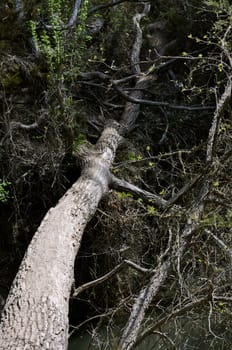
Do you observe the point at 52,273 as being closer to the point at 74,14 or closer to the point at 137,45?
the point at 74,14

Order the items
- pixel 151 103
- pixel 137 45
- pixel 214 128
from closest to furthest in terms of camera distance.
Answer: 1. pixel 214 128
2. pixel 151 103
3. pixel 137 45

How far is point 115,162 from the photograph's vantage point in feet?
16.9

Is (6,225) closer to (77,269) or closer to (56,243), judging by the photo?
(77,269)

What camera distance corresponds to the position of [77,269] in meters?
4.92

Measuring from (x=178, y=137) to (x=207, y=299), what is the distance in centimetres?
286

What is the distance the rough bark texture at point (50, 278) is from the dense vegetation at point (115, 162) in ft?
1.48

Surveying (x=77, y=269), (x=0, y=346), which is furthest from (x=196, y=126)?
(x=0, y=346)

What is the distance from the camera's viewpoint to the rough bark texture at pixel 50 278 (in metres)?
2.58

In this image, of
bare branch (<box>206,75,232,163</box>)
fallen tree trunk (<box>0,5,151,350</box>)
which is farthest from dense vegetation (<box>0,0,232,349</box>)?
fallen tree trunk (<box>0,5,151,350</box>)

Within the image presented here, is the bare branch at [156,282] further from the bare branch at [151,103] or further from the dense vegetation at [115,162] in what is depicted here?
the bare branch at [151,103]

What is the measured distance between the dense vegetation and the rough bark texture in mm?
451

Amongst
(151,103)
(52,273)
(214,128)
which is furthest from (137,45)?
(52,273)

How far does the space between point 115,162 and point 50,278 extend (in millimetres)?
2320

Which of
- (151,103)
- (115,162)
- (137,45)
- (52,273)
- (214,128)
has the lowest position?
(115,162)
